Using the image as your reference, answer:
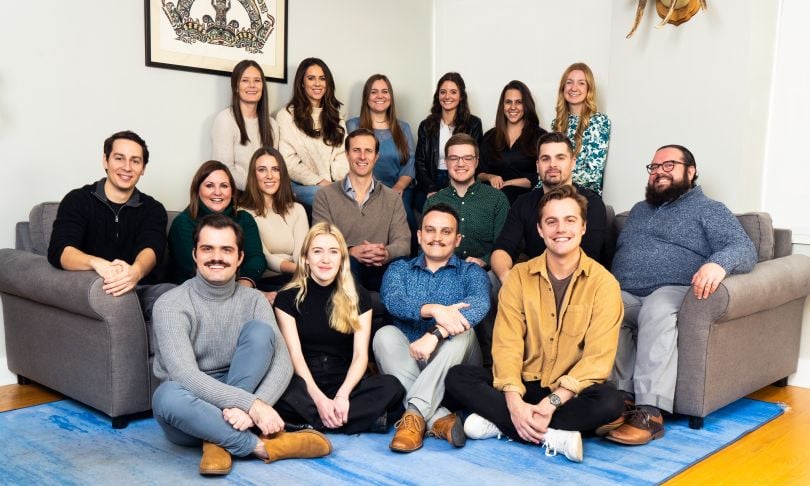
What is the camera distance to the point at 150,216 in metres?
3.34

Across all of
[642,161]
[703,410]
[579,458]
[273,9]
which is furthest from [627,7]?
[579,458]

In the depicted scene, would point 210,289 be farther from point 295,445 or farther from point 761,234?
point 761,234

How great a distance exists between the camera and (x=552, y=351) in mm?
2859

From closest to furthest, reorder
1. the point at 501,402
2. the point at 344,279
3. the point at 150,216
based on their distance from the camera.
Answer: the point at 501,402
the point at 344,279
the point at 150,216

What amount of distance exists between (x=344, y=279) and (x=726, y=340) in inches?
61.4

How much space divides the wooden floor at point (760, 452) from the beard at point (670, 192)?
1041 millimetres

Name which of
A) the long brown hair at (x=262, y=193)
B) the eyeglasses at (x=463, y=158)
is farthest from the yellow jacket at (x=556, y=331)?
the long brown hair at (x=262, y=193)

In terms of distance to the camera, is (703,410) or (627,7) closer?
(703,410)

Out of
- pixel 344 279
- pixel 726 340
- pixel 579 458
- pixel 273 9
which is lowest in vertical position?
pixel 579 458

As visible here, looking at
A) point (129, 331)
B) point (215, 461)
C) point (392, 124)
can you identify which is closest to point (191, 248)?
point (129, 331)

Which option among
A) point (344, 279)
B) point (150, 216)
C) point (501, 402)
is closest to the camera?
point (501, 402)

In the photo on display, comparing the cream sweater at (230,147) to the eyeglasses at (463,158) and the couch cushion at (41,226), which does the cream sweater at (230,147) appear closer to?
the couch cushion at (41,226)

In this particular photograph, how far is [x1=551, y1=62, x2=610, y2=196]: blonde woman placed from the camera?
14.1ft

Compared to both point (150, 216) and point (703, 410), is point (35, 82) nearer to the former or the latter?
point (150, 216)
